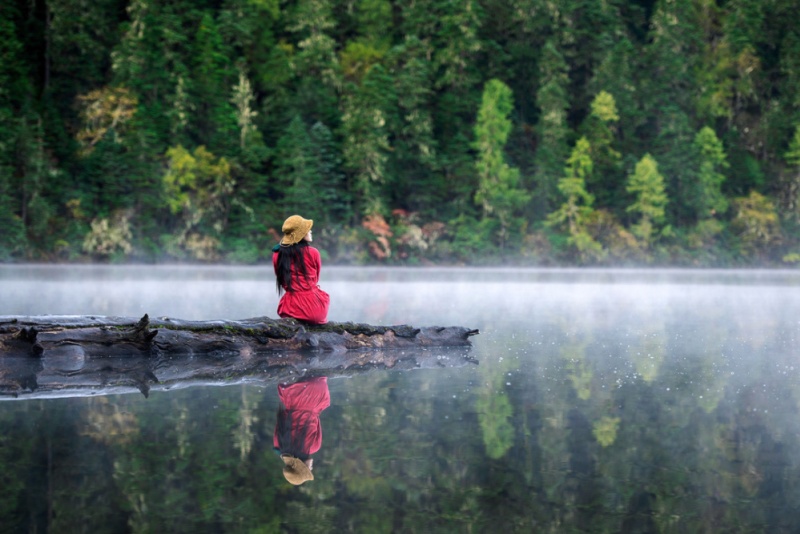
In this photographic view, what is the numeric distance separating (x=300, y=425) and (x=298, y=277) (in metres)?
4.27

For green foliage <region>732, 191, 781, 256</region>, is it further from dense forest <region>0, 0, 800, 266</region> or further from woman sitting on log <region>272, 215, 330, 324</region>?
woman sitting on log <region>272, 215, 330, 324</region>

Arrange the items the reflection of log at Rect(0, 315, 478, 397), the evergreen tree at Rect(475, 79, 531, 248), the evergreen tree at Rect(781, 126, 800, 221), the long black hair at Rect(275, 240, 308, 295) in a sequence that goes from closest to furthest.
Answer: the reflection of log at Rect(0, 315, 478, 397)
the long black hair at Rect(275, 240, 308, 295)
the evergreen tree at Rect(475, 79, 531, 248)
the evergreen tree at Rect(781, 126, 800, 221)

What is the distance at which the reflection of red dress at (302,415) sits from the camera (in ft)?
17.4

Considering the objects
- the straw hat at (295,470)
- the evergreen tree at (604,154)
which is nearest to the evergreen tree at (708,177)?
the evergreen tree at (604,154)

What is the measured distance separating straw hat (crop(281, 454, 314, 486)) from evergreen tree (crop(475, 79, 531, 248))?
115 feet

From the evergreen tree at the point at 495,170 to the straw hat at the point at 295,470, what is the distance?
A: 34937 millimetres

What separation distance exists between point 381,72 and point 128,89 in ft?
35.8

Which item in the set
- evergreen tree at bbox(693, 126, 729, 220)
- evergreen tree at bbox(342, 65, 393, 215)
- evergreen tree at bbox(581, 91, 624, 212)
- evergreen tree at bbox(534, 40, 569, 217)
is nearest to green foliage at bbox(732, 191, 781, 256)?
evergreen tree at bbox(693, 126, 729, 220)

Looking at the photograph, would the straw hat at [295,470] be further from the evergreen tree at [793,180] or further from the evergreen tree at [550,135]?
the evergreen tree at [793,180]

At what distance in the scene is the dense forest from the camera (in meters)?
36.8

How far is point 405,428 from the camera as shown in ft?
19.4

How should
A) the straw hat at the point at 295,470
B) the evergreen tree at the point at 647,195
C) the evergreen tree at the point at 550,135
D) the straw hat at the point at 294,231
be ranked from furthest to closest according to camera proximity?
the evergreen tree at the point at 550,135, the evergreen tree at the point at 647,195, the straw hat at the point at 294,231, the straw hat at the point at 295,470

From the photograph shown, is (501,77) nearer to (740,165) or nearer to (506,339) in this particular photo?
(740,165)

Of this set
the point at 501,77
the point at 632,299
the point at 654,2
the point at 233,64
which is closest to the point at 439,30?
the point at 501,77
